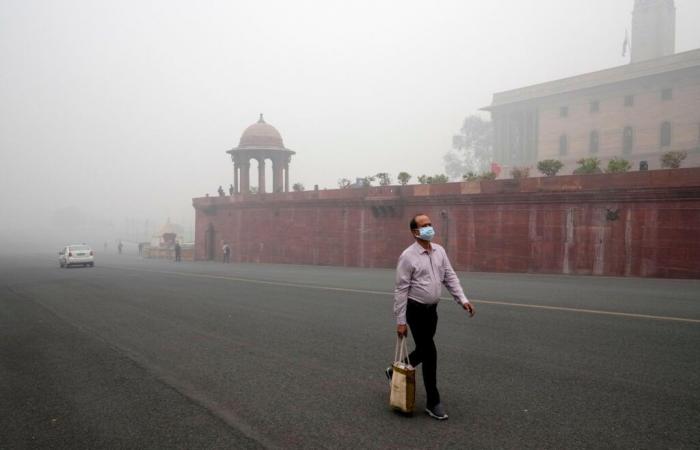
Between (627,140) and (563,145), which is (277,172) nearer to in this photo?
(563,145)

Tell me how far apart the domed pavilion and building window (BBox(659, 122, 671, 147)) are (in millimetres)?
33132

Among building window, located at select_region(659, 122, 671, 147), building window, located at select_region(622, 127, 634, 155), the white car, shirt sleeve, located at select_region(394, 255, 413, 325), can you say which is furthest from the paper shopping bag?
building window, located at select_region(622, 127, 634, 155)

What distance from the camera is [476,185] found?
21094 millimetres

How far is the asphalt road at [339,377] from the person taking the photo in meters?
3.86

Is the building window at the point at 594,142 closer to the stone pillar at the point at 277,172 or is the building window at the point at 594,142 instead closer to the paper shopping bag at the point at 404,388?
the stone pillar at the point at 277,172

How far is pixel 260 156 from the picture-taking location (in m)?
39.3

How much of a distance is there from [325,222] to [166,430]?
24.6 m

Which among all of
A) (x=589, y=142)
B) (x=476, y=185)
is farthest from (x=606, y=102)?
(x=476, y=185)

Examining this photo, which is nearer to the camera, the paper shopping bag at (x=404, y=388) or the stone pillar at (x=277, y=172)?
the paper shopping bag at (x=404, y=388)

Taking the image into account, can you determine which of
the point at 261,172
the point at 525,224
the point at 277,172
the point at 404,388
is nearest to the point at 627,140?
the point at 525,224

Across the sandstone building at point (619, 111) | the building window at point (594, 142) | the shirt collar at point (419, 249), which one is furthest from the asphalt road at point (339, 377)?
the building window at point (594, 142)

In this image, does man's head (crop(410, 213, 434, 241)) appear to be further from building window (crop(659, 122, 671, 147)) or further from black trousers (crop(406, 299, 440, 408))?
building window (crop(659, 122, 671, 147))

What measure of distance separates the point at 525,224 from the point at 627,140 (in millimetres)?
31905

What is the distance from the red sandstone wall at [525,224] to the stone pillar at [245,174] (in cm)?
879
